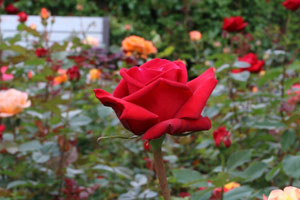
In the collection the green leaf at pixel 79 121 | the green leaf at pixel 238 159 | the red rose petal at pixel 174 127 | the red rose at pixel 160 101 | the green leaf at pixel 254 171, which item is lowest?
the green leaf at pixel 79 121

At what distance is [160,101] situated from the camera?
14.5 inches

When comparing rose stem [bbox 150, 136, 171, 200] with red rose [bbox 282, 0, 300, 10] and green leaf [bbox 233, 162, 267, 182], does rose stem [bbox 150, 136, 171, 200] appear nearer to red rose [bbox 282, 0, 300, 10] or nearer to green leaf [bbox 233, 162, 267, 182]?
green leaf [bbox 233, 162, 267, 182]

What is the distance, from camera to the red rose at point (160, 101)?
0.35 m

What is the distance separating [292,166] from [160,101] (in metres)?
0.43

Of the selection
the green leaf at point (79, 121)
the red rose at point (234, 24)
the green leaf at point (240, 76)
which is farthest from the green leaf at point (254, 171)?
the red rose at point (234, 24)

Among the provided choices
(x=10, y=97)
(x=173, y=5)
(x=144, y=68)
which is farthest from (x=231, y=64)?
(x=173, y=5)

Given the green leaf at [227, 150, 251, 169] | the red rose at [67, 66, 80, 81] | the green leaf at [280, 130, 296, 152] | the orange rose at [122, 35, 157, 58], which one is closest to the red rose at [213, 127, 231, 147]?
the green leaf at [227, 150, 251, 169]

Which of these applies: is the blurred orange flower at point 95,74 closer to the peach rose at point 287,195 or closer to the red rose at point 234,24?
the red rose at point 234,24

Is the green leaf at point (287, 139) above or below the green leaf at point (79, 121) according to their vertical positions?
above

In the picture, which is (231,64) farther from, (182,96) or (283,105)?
(182,96)

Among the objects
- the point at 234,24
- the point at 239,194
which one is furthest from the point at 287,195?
the point at 234,24

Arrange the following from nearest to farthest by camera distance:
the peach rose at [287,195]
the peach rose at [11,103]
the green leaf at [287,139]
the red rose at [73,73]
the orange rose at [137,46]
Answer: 1. the peach rose at [287,195]
2. the green leaf at [287,139]
3. the peach rose at [11,103]
4. the red rose at [73,73]
5. the orange rose at [137,46]

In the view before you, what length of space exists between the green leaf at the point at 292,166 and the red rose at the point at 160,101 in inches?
15.1

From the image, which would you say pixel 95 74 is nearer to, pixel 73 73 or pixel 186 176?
pixel 73 73
